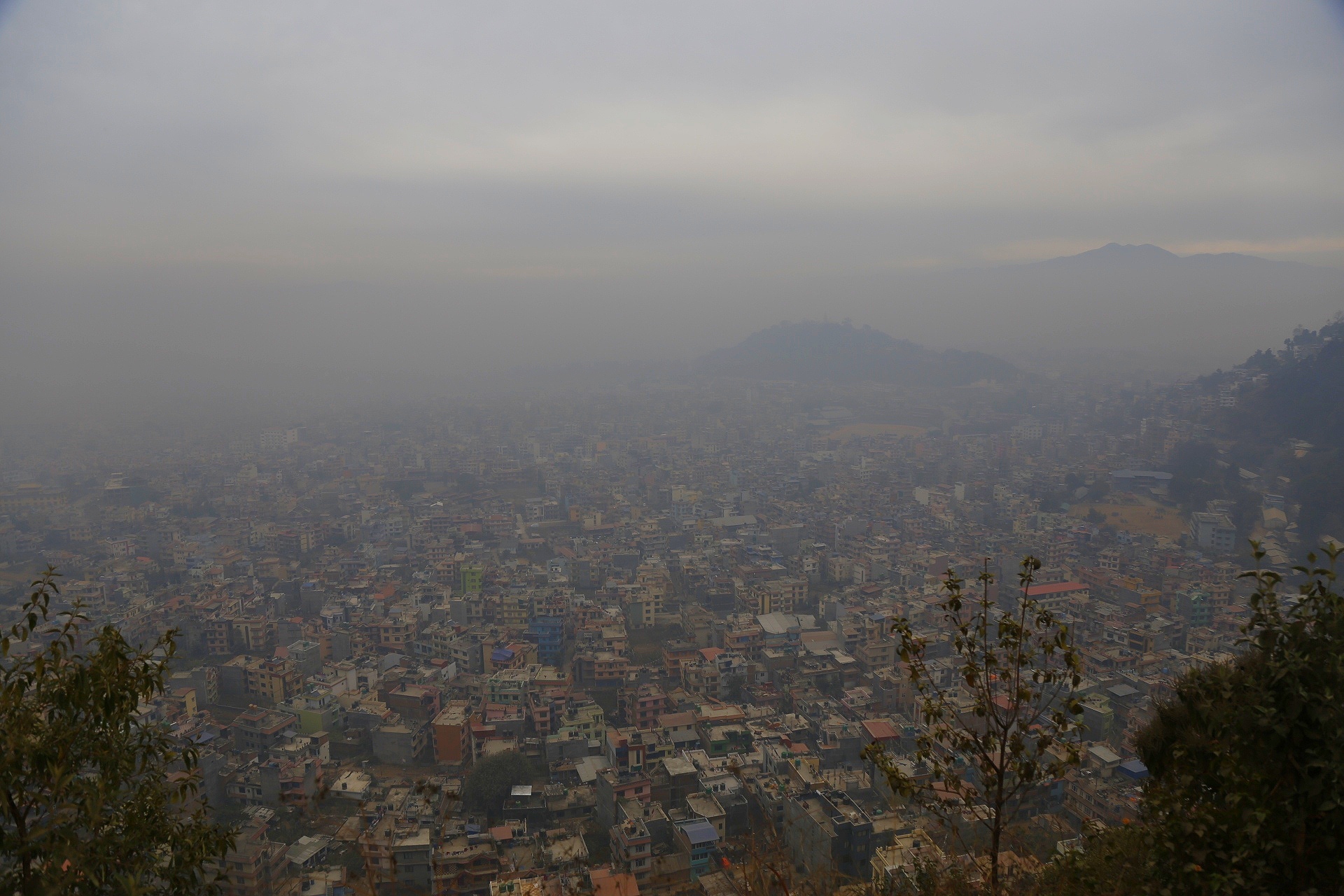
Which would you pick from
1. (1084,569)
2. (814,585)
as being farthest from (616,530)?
(1084,569)

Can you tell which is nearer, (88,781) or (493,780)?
(88,781)

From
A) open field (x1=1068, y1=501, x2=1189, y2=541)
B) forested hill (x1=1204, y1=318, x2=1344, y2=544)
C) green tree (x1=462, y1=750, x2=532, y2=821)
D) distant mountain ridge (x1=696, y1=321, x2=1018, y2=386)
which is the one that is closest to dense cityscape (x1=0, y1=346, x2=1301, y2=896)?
green tree (x1=462, y1=750, x2=532, y2=821)

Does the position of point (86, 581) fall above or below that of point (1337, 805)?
below

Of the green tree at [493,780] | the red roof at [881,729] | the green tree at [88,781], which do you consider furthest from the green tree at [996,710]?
the red roof at [881,729]

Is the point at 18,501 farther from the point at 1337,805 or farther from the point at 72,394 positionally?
the point at 1337,805

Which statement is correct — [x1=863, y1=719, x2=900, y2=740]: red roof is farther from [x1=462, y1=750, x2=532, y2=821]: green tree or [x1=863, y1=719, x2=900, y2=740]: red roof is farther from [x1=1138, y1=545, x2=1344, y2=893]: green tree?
[x1=1138, y1=545, x2=1344, y2=893]: green tree

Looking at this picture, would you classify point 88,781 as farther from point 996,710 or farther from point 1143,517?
point 1143,517

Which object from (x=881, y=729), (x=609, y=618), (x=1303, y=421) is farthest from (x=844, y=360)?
(x=881, y=729)
